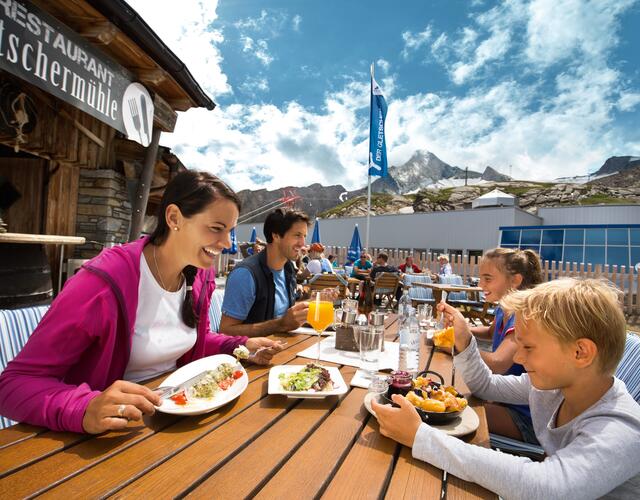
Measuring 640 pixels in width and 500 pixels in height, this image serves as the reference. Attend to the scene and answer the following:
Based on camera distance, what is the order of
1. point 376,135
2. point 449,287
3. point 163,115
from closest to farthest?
point 163,115, point 449,287, point 376,135

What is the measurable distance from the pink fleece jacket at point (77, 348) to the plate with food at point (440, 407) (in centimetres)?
92

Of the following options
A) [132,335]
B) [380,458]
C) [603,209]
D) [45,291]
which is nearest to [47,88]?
[45,291]

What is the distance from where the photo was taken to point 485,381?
156cm

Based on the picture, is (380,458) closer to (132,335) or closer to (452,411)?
(452,411)

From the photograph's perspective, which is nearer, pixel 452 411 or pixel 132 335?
pixel 452 411

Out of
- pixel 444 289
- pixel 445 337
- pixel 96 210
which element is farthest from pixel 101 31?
pixel 444 289

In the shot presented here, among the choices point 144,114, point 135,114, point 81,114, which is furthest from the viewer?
point 81,114

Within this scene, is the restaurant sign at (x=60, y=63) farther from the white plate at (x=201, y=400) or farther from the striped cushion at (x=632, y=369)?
the striped cushion at (x=632, y=369)

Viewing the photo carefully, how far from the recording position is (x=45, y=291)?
3.46m

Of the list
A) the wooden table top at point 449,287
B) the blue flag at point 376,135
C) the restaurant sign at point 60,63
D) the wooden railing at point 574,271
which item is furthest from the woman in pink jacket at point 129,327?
the blue flag at point 376,135

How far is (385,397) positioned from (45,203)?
17.7 ft

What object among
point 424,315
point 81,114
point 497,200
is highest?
point 497,200

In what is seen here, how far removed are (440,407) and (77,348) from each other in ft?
3.87

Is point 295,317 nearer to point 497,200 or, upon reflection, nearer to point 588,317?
point 588,317
